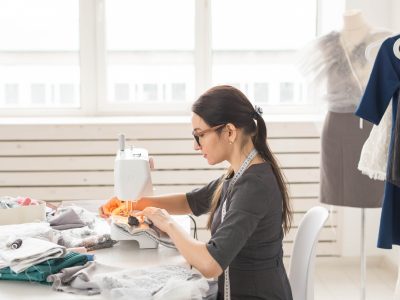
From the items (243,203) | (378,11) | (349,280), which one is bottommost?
(349,280)

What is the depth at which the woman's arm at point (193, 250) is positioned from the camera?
2016 millimetres

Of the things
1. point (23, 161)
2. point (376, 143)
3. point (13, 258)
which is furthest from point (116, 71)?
point (13, 258)

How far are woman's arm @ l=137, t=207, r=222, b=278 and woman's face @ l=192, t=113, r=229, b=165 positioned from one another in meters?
0.25

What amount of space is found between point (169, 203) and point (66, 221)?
1.26 feet

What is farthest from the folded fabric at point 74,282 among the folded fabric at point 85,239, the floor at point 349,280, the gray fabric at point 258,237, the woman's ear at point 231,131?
the floor at point 349,280

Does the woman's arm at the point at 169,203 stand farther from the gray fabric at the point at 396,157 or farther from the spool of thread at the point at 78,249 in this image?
the gray fabric at the point at 396,157

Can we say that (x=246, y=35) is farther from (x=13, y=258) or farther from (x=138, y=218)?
(x=13, y=258)

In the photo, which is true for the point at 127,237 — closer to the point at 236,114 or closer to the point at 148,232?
the point at 148,232

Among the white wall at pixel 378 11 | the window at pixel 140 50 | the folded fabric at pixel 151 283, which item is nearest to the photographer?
the folded fabric at pixel 151 283

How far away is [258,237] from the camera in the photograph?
2.22 meters

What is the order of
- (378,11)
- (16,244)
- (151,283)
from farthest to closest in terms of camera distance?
(378,11)
(16,244)
(151,283)

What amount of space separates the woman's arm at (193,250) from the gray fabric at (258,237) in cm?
8

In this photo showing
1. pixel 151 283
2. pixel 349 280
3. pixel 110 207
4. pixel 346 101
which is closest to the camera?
pixel 151 283

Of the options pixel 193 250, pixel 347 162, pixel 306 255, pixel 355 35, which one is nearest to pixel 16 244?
pixel 193 250
